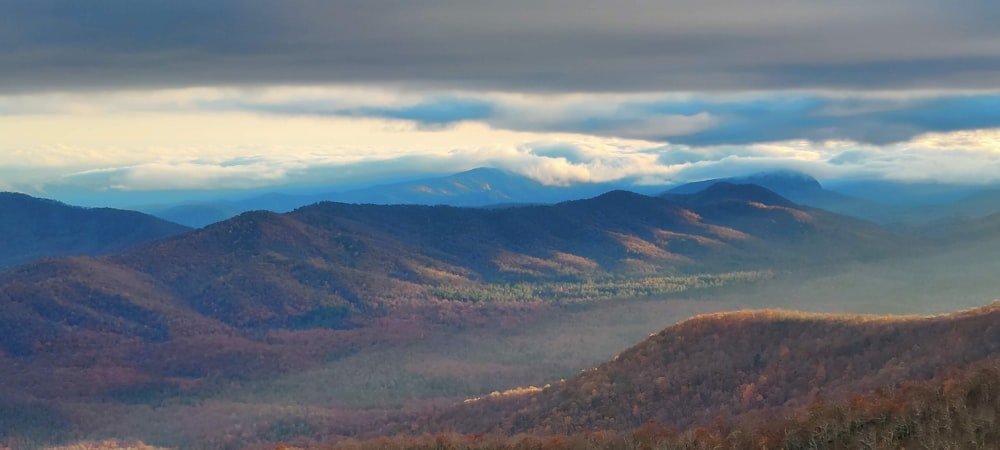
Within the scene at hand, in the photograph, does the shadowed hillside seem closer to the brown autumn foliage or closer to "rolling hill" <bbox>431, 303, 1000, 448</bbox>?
"rolling hill" <bbox>431, 303, 1000, 448</bbox>

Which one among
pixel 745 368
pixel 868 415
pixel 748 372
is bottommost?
pixel 748 372

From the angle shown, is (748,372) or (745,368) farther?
(745,368)

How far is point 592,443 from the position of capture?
60.2 metres

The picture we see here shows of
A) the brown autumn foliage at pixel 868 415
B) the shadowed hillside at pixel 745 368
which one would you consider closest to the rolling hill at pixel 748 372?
the shadowed hillside at pixel 745 368

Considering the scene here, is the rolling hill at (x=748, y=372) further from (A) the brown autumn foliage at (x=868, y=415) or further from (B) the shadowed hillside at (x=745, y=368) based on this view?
(A) the brown autumn foliage at (x=868, y=415)

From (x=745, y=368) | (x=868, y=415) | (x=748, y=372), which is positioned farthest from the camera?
(x=745, y=368)

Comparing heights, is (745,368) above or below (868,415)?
below

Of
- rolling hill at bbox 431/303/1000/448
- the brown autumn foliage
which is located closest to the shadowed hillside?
rolling hill at bbox 431/303/1000/448

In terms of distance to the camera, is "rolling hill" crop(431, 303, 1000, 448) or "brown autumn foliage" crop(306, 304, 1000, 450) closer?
"brown autumn foliage" crop(306, 304, 1000, 450)

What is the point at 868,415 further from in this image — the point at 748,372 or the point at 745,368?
the point at 745,368

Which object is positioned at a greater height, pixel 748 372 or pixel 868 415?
pixel 868 415

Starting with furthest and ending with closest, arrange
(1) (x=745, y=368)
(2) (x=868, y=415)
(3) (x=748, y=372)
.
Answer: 1. (1) (x=745, y=368)
2. (3) (x=748, y=372)
3. (2) (x=868, y=415)

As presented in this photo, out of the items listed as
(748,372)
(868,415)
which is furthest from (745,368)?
(868,415)

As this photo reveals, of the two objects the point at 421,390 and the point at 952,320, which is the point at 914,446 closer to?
the point at 952,320
